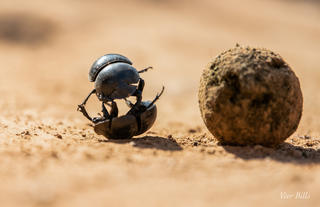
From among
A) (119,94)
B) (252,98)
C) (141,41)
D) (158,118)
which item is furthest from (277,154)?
(141,41)

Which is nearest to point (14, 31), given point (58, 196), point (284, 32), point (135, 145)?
point (284, 32)

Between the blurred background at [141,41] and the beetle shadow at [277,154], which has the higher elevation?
the blurred background at [141,41]

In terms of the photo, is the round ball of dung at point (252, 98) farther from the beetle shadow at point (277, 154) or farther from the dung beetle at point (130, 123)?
the dung beetle at point (130, 123)

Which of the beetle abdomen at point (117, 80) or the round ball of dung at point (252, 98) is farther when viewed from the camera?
the beetle abdomen at point (117, 80)

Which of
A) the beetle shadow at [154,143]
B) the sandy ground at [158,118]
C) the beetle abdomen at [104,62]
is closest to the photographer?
the sandy ground at [158,118]

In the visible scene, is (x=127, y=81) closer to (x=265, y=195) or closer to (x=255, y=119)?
(x=255, y=119)

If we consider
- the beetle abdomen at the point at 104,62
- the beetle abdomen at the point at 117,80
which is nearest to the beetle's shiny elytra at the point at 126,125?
the beetle abdomen at the point at 117,80

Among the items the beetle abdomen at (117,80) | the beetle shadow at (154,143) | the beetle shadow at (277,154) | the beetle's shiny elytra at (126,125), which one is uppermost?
the beetle abdomen at (117,80)

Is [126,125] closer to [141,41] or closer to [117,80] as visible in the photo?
[117,80]
